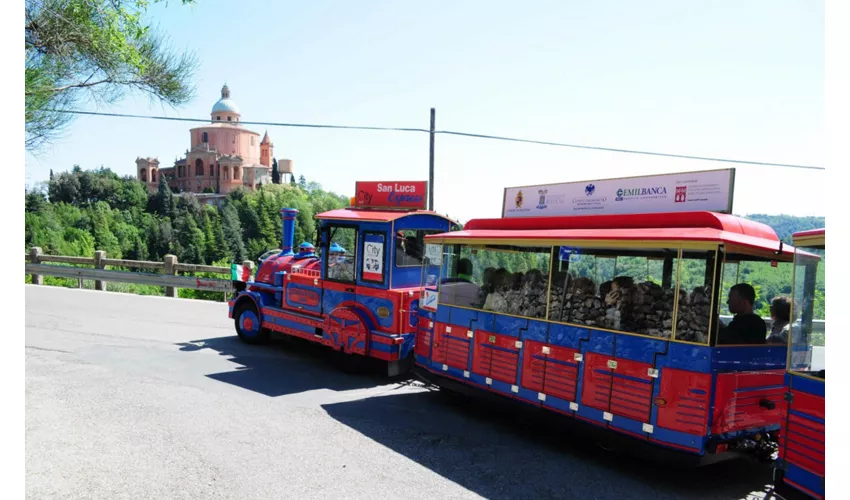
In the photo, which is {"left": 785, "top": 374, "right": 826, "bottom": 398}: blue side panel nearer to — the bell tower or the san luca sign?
the san luca sign

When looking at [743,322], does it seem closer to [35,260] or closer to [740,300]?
[740,300]

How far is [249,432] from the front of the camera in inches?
244

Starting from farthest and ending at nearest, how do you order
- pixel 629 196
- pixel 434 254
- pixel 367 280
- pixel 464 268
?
pixel 367 280 → pixel 434 254 → pixel 464 268 → pixel 629 196

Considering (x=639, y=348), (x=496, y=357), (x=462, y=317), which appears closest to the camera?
(x=639, y=348)

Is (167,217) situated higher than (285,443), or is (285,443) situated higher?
(167,217)

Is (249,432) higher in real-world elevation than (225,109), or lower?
lower

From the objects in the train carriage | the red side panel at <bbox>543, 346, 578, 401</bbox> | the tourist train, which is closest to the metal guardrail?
the tourist train

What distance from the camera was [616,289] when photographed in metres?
5.98

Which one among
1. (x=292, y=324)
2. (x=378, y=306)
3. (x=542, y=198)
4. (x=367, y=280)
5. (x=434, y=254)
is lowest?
(x=292, y=324)

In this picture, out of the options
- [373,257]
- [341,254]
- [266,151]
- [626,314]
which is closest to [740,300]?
[626,314]

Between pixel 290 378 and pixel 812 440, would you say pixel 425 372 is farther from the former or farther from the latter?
pixel 812 440

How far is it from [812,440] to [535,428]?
3.07 metres

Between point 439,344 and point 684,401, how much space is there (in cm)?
340
